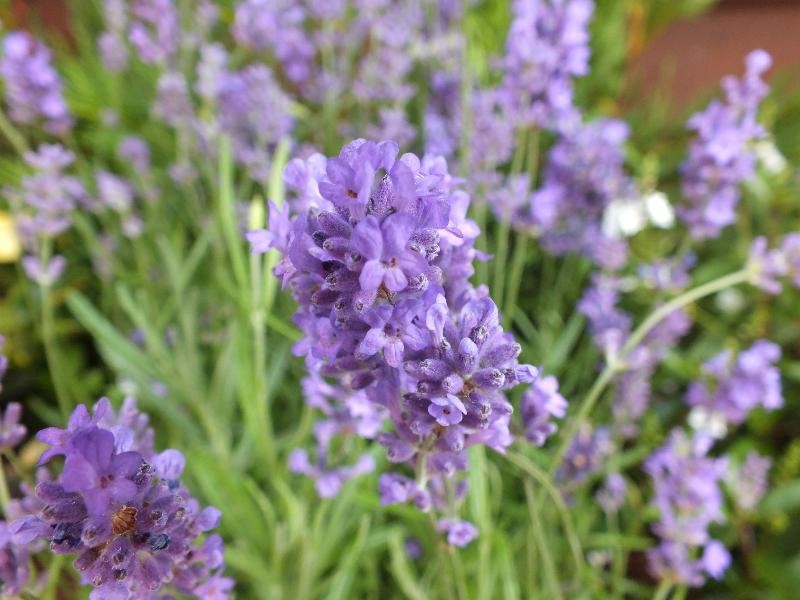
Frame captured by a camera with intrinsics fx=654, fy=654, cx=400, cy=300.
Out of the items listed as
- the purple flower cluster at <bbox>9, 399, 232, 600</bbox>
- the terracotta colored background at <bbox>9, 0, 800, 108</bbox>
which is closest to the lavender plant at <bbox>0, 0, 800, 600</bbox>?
the purple flower cluster at <bbox>9, 399, 232, 600</bbox>

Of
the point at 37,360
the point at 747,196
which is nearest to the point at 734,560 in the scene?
the point at 747,196

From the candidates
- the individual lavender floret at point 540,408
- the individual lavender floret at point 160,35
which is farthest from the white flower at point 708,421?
the individual lavender floret at point 160,35

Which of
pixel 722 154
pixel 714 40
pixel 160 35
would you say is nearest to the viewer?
pixel 722 154

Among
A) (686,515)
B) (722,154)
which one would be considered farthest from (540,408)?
(722,154)

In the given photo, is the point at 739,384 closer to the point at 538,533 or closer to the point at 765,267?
the point at 765,267

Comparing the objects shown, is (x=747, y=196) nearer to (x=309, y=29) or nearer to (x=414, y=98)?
(x=414, y=98)
